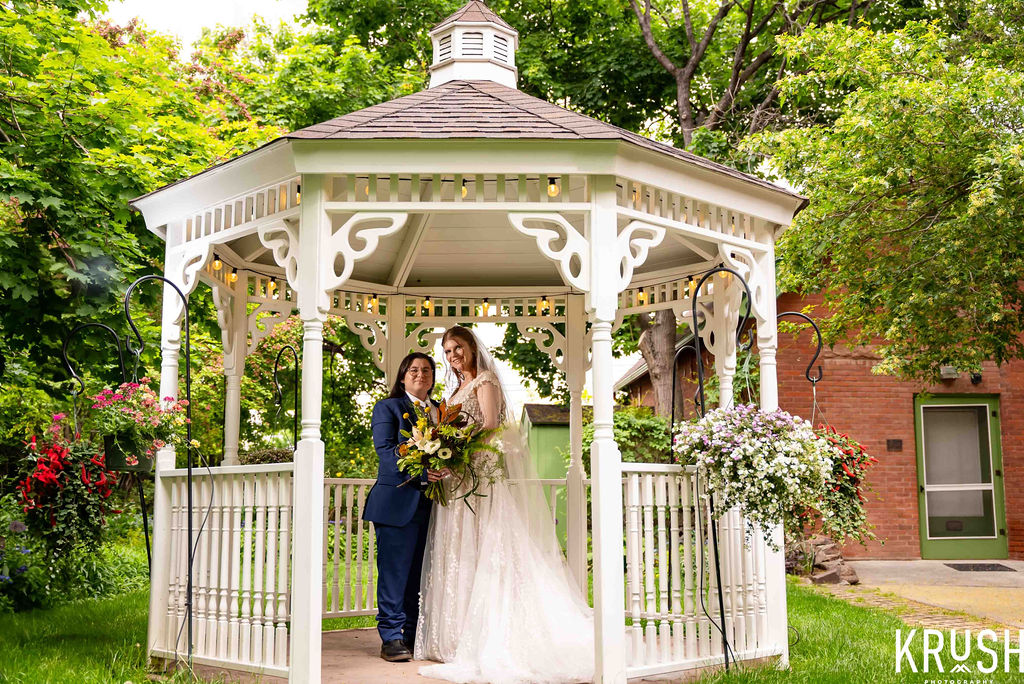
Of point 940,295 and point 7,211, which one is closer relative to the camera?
point 7,211

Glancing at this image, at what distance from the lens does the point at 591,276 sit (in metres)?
5.37

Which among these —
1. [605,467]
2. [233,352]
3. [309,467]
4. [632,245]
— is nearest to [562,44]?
[233,352]

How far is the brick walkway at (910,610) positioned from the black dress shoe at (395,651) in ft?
15.9

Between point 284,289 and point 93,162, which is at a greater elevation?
point 93,162

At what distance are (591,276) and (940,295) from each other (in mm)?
5543

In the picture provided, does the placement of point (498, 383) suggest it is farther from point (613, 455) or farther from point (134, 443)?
point (134, 443)

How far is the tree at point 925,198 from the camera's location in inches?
361

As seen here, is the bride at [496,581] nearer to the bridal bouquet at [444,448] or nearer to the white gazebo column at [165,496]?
the bridal bouquet at [444,448]

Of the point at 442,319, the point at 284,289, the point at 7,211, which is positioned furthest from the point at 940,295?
the point at 7,211

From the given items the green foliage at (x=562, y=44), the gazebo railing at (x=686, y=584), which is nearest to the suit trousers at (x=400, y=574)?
the gazebo railing at (x=686, y=584)

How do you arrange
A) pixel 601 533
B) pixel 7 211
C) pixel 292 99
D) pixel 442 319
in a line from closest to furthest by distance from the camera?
pixel 601 533 < pixel 7 211 < pixel 442 319 < pixel 292 99

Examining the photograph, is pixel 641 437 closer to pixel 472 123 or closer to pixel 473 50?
pixel 473 50

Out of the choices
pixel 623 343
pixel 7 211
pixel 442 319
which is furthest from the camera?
pixel 623 343

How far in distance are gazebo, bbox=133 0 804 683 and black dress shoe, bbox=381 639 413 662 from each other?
650 mm
